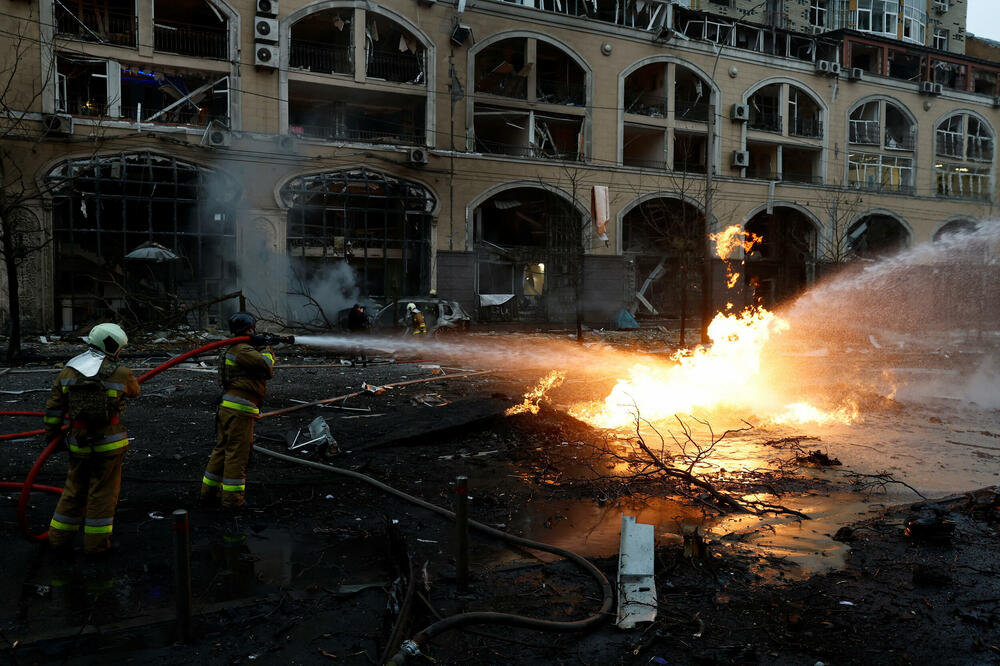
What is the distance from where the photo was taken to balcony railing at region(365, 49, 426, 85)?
29359mm

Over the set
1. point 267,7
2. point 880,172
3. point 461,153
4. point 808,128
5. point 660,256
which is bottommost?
point 660,256

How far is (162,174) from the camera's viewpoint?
2514 cm

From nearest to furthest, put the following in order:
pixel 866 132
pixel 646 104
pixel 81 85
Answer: pixel 81 85 < pixel 646 104 < pixel 866 132

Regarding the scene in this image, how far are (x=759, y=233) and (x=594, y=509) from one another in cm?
3760

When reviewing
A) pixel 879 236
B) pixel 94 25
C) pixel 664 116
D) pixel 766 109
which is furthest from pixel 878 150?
pixel 94 25

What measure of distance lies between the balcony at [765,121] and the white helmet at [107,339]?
3806 centimetres

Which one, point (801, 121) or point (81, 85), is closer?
point (81, 85)

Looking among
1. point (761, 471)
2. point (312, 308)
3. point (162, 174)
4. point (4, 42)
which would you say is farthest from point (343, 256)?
point (761, 471)

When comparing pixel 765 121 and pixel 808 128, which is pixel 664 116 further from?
pixel 808 128

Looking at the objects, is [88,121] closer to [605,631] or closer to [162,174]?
[162,174]

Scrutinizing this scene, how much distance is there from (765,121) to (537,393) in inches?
1219

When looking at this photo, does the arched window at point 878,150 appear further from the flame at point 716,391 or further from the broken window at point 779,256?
the flame at point 716,391

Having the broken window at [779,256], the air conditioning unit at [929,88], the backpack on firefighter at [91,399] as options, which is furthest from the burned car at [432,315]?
the air conditioning unit at [929,88]

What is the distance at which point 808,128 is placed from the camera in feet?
129
